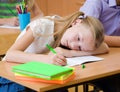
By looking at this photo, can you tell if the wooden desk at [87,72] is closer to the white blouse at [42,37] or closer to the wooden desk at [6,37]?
the white blouse at [42,37]

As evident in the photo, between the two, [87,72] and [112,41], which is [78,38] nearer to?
[87,72]

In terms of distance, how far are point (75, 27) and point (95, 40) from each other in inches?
Result: 5.1

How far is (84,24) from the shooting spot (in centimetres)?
158

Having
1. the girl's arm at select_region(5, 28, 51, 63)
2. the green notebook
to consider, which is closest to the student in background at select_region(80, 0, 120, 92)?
the girl's arm at select_region(5, 28, 51, 63)

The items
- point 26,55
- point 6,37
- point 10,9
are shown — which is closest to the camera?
point 26,55

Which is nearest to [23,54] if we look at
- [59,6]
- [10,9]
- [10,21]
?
[10,21]

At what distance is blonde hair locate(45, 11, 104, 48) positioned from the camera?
156cm

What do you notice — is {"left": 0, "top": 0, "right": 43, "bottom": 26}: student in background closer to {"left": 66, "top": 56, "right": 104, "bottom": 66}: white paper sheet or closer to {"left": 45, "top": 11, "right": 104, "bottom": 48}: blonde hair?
{"left": 45, "top": 11, "right": 104, "bottom": 48}: blonde hair

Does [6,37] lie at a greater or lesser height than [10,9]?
lesser

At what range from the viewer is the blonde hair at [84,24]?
5.11 feet

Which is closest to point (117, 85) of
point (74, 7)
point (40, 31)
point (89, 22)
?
point (89, 22)

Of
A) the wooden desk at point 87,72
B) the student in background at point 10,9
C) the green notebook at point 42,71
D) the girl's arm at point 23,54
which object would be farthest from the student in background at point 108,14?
the student in background at point 10,9

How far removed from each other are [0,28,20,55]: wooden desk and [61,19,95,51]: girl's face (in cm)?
81

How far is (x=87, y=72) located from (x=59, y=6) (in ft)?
12.4
